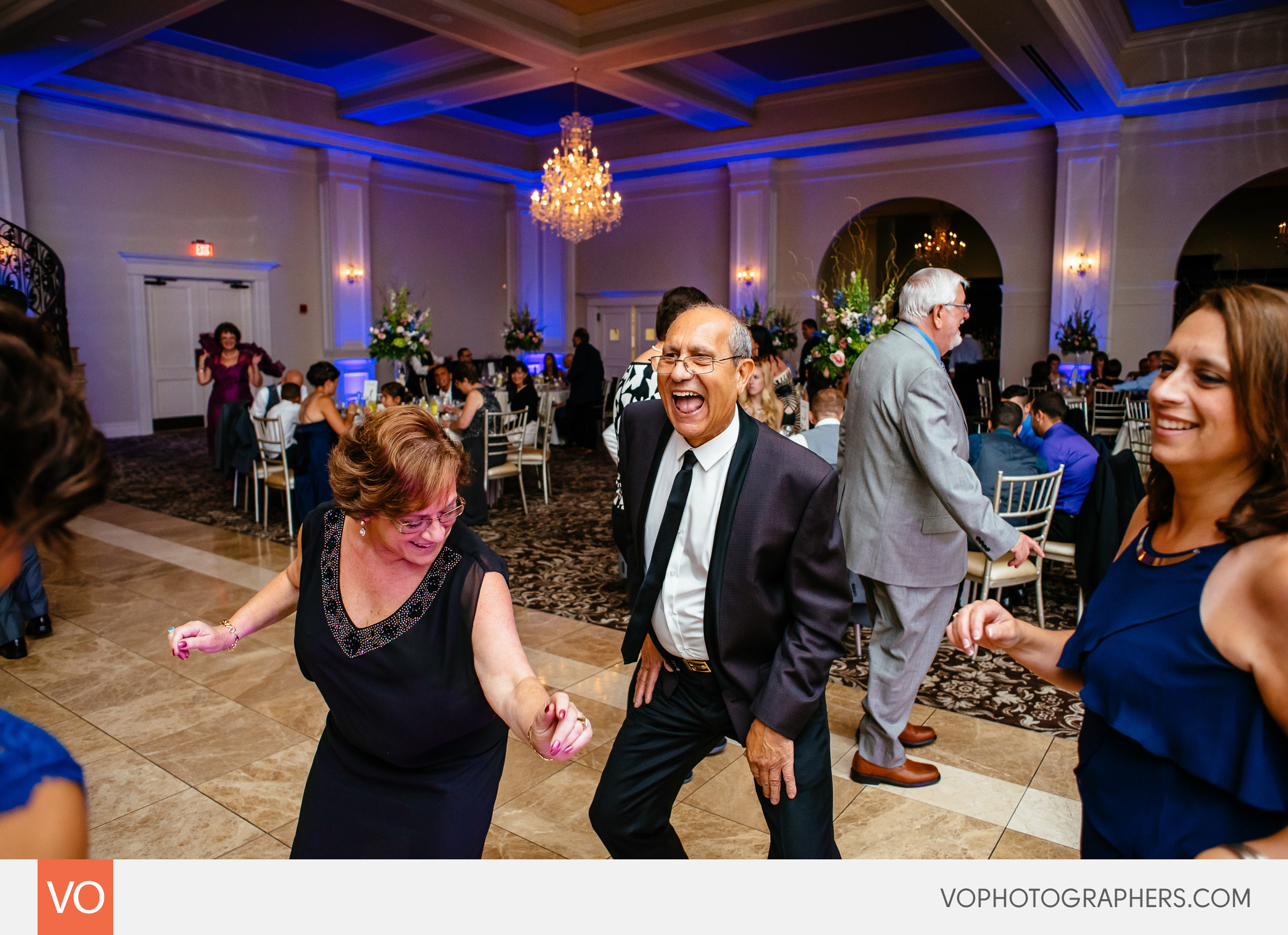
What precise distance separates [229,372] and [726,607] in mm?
7743

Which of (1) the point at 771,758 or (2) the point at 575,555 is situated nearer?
(1) the point at 771,758

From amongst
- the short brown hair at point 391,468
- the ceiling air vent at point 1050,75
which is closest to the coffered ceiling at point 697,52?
the ceiling air vent at point 1050,75

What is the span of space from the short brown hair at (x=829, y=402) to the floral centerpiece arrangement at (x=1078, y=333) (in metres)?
7.83

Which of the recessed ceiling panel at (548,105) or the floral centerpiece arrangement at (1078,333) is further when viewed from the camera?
the recessed ceiling panel at (548,105)

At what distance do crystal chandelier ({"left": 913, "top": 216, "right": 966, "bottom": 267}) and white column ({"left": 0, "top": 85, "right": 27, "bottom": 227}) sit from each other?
12.9 m

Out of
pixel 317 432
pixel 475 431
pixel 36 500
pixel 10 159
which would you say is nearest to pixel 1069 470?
pixel 475 431

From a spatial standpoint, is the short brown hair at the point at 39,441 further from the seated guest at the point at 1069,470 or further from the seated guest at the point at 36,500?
the seated guest at the point at 1069,470

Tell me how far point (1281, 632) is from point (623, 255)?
15.6m

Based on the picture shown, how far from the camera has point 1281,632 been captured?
1.02 m

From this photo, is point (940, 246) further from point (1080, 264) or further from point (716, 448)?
point (716, 448)

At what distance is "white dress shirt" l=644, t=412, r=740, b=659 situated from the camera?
180 centimetres

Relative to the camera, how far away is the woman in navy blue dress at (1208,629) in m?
1.07
